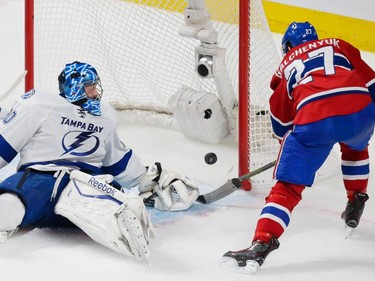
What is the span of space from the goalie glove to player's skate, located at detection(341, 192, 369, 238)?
2.02 feet

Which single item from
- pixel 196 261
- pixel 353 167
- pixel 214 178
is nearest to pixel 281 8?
pixel 214 178

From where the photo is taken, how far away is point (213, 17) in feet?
16.5

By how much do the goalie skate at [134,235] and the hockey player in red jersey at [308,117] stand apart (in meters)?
0.26

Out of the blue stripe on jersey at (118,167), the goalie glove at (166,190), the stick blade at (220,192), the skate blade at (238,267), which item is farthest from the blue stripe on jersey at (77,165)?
the skate blade at (238,267)

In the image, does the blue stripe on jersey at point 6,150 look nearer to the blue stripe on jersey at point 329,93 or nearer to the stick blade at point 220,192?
the stick blade at point 220,192

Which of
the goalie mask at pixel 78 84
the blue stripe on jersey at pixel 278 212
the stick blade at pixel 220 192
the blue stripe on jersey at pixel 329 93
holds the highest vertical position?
the blue stripe on jersey at pixel 329 93

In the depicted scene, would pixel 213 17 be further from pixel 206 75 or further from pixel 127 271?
pixel 127 271

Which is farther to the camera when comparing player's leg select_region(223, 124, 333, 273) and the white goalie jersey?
the white goalie jersey

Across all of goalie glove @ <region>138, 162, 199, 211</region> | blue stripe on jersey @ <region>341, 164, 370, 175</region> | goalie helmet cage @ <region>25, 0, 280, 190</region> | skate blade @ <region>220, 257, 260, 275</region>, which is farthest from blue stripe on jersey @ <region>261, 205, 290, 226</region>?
goalie helmet cage @ <region>25, 0, 280, 190</region>

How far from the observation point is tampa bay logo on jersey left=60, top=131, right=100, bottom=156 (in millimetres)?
3988

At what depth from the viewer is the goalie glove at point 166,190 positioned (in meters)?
4.31

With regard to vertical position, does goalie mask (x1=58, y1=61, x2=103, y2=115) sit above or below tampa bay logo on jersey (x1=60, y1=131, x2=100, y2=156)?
above

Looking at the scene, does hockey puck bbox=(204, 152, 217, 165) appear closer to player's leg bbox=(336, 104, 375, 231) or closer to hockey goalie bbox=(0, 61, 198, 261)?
hockey goalie bbox=(0, 61, 198, 261)

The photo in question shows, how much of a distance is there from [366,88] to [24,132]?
3.90 ft
